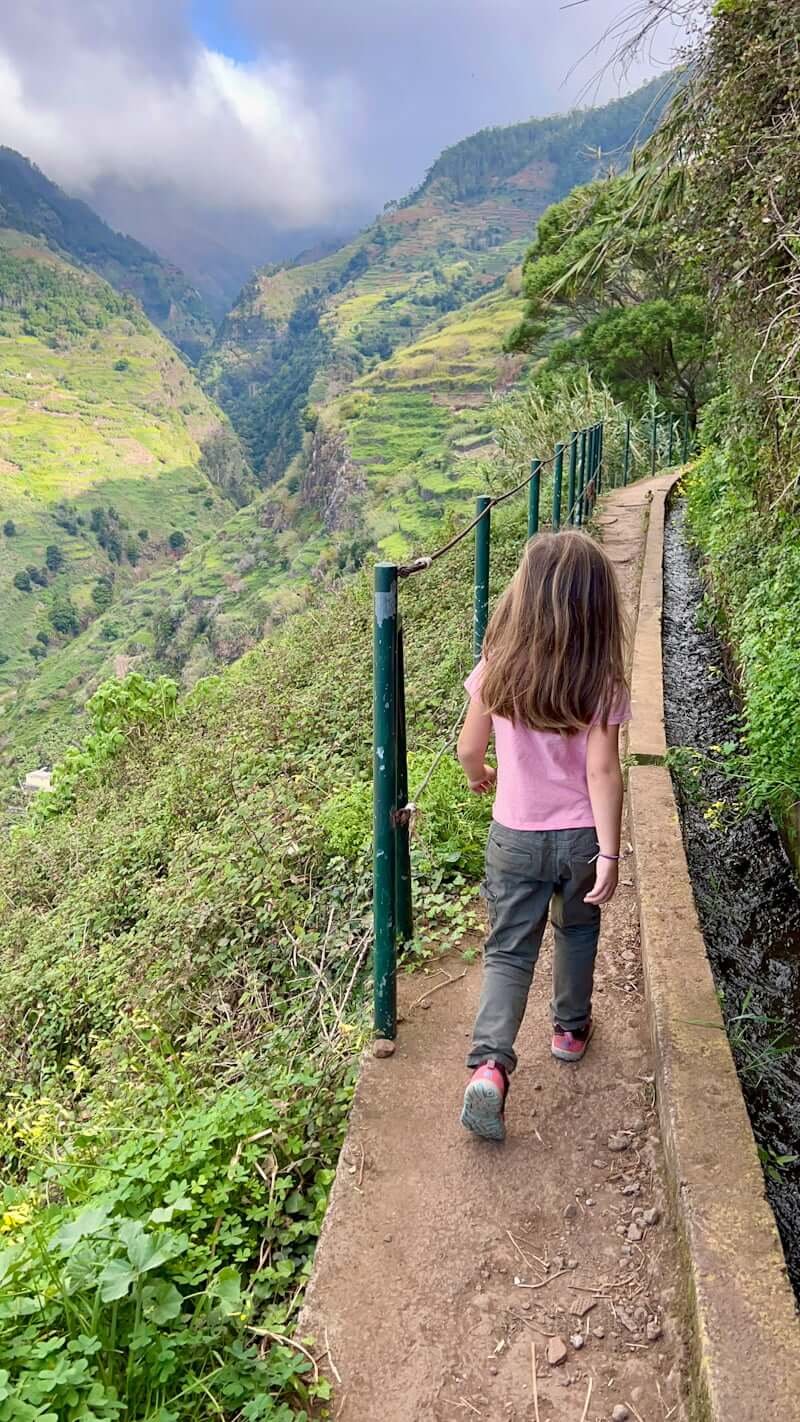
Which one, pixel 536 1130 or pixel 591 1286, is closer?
pixel 591 1286

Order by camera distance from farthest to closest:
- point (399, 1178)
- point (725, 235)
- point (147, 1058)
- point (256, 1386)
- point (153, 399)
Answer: point (153, 399) → point (725, 235) → point (147, 1058) → point (399, 1178) → point (256, 1386)

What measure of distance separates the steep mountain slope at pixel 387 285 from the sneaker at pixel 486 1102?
323 feet

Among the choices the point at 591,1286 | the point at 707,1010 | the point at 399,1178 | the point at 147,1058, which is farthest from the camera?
the point at 147,1058

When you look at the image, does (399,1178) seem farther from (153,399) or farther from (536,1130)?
(153,399)

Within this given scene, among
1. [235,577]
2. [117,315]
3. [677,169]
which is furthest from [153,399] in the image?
[677,169]

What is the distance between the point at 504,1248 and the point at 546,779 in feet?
3.68

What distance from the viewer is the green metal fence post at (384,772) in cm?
223

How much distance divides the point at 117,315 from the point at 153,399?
1253 inches

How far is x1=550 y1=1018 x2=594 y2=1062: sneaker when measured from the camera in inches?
99.7

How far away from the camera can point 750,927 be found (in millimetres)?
3729

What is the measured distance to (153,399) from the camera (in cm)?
13825

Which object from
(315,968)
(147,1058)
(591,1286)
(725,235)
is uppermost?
(725,235)

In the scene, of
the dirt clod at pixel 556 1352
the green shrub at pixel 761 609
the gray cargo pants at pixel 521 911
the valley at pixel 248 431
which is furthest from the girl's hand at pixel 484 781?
the valley at pixel 248 431

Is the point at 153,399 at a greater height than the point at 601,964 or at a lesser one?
Answer: greater
